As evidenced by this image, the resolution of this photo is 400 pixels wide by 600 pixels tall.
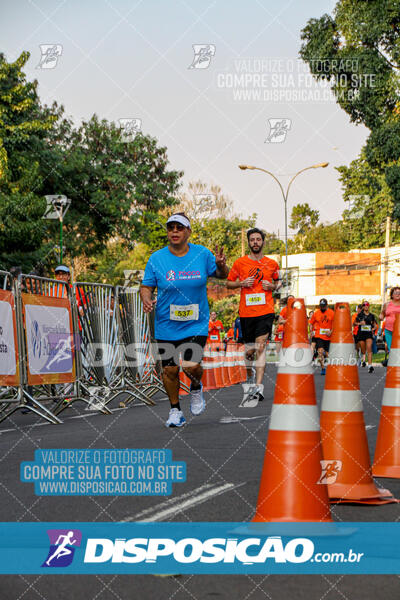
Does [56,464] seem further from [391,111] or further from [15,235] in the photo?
[391,111]

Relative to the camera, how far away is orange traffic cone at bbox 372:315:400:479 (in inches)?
235

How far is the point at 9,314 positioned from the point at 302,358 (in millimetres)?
5548

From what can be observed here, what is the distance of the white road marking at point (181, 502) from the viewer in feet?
14.5

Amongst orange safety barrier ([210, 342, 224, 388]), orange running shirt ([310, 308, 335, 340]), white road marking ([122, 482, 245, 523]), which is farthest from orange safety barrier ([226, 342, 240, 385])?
white road marking ([122, 482, 245, 523])

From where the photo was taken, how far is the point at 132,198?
35406mm

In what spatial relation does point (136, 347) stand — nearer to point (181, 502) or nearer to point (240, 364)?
point (240, 364)

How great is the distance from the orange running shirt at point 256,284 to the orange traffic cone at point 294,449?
7.16 m

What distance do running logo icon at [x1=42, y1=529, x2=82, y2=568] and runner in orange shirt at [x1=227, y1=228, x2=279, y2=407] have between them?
738 cm

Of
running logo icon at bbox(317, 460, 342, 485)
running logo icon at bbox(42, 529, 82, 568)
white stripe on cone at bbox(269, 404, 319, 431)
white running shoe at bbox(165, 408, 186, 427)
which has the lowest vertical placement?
white running shoe at bbox(165, 408, 186, 427)

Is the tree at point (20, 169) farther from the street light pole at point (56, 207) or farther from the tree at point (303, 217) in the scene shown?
the tree at point (303, 217)

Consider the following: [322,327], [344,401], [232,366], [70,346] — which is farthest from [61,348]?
[322,327]

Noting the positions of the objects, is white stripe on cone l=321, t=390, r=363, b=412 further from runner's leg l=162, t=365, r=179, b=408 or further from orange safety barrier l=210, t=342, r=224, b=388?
orange safety barrier l=210, t=342, r=224, b=388

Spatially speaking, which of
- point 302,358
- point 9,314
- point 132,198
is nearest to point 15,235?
point 132,198

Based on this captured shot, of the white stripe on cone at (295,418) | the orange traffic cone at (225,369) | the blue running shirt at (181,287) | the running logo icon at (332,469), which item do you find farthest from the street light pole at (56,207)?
the white stripe on cone at (295,418)
